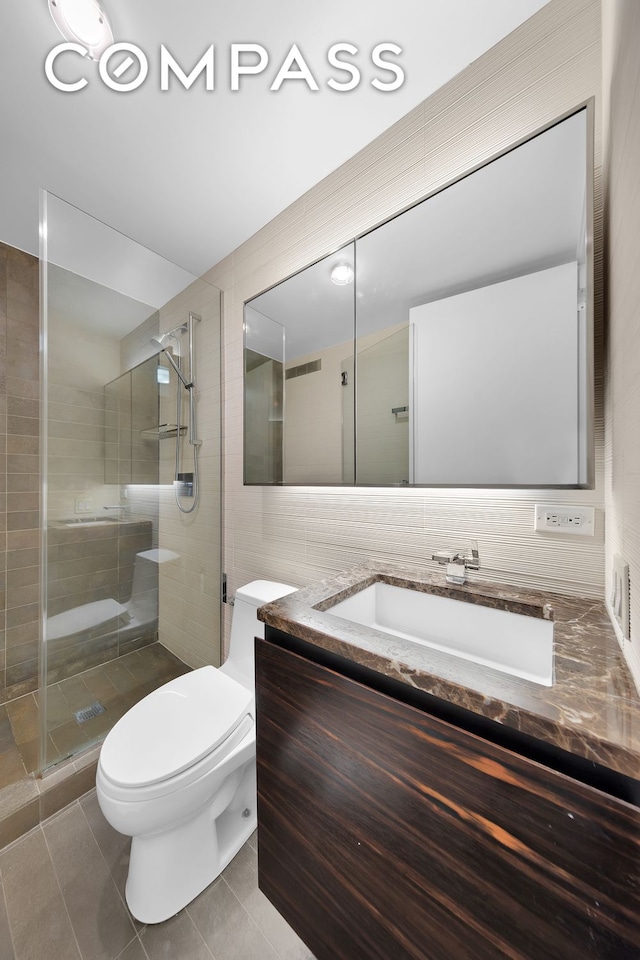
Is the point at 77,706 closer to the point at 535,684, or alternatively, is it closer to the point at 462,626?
the point at 462,626

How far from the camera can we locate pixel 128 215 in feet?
5.17

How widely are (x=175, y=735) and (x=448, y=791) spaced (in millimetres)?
889

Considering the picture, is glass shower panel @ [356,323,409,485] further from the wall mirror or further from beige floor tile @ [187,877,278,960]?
beige floor tile @ [187,877,278,960]

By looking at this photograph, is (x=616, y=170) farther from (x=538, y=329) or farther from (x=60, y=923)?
(x=60, y=923)

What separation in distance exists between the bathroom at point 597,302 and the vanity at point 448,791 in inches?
6.0

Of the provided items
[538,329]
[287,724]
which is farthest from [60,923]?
[538,329]

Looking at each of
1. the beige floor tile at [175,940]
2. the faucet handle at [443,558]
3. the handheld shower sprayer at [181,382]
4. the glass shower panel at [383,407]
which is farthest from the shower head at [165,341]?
the beige floor tile at [175,940]

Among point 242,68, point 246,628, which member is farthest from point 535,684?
point 242,68

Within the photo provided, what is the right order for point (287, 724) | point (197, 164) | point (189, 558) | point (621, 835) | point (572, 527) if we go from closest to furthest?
point (621, 835)
point (287, 724)
point (572, 527)
point (197, 164)
point (189, 558)

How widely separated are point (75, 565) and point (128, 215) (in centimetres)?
159

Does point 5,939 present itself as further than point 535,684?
Yes

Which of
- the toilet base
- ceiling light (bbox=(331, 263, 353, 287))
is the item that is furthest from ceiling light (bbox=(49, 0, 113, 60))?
the toilet base

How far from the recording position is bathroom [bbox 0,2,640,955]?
60 centimetres

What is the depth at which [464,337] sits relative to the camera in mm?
1025
